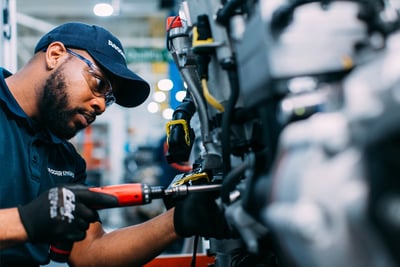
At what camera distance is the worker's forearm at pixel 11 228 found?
3.69 ft

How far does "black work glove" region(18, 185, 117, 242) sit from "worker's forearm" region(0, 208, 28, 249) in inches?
0.7

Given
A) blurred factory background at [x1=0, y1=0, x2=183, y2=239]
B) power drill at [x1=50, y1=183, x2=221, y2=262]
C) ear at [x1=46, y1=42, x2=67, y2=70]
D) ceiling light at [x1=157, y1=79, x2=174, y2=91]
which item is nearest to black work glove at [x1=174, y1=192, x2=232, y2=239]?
power drill at [x1=50, y1=183, x2=221, y2=262]

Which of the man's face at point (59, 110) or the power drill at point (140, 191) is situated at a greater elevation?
the man's face at point (59, 110)

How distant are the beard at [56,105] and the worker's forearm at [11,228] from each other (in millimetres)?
523

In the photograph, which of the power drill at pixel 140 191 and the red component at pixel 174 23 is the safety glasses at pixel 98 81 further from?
the power drill at pixel 140 191

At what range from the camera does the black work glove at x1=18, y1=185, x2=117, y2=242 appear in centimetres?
109

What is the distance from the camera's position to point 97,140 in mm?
10617

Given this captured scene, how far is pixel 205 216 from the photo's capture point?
120 centimetres

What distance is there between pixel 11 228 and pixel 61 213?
157 mm

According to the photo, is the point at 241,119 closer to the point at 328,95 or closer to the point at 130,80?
the point at 328,95

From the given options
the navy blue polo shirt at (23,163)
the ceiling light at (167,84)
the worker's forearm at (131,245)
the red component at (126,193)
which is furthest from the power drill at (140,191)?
the ceiling light at (167,84)

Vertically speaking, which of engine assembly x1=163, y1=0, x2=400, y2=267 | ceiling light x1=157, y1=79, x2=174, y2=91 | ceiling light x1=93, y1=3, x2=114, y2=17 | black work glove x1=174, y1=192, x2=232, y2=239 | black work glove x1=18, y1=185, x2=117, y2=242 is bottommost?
black work glove x1=174, y1=192, x2=232, y2=239

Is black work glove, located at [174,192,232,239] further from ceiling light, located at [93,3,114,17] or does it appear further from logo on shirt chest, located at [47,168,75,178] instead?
ceiling light, located at [93,3,114,17]

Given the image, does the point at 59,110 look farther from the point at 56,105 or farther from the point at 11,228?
the point at 11,228
